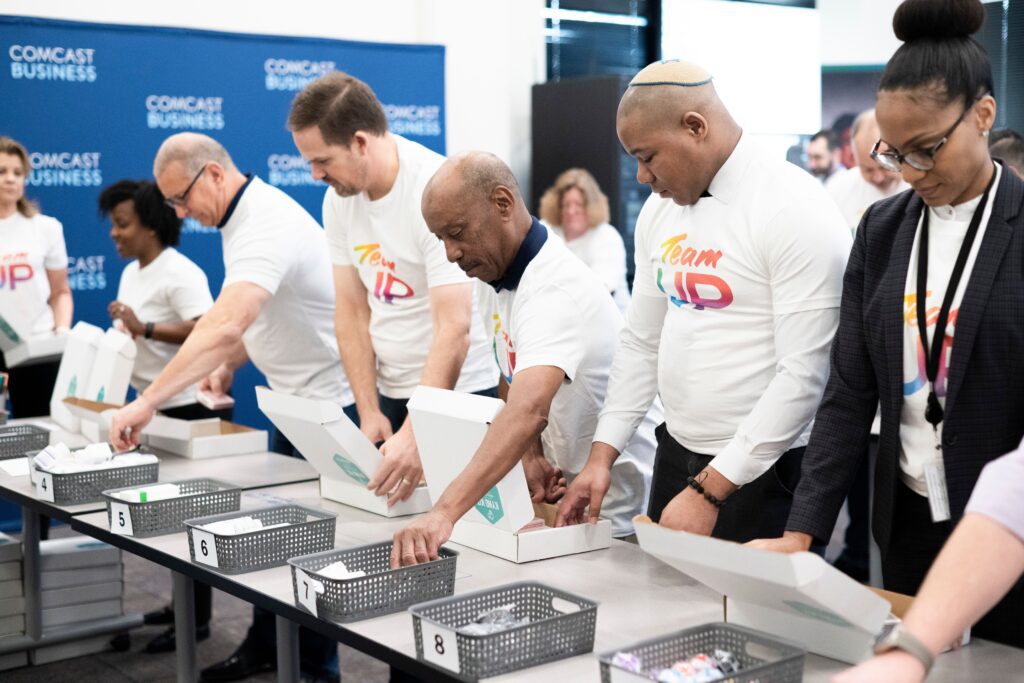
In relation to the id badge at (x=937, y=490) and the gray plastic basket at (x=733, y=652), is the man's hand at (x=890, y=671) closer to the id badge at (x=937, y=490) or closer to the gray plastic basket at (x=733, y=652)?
the gray plastic basket at (x=733, y=652)

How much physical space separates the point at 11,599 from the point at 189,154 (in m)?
1.52

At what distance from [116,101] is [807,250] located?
425cm

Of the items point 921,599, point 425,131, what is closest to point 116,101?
point 425,131

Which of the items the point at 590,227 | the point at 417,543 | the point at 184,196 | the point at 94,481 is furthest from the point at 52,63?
the point at 417,543

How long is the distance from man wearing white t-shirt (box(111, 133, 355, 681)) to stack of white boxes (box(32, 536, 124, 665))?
1.97 feet

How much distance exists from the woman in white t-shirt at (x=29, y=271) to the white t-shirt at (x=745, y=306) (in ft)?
11.1

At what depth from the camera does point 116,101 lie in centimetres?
537

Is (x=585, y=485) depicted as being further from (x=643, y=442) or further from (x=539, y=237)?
(x=539, y=237)

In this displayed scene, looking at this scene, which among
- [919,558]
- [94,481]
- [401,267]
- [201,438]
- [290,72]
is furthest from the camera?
[290,72]

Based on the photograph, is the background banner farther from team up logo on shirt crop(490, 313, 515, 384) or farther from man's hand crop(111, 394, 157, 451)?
team up logo on shirt crop(490, 313, 515, 384)

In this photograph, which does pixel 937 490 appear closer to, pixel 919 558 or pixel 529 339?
pixel 919 558

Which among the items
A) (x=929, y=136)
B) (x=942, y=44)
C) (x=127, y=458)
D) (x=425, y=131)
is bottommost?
(x=127, y=458)

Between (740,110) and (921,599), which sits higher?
(740,110)

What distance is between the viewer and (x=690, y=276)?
203 centimetres
